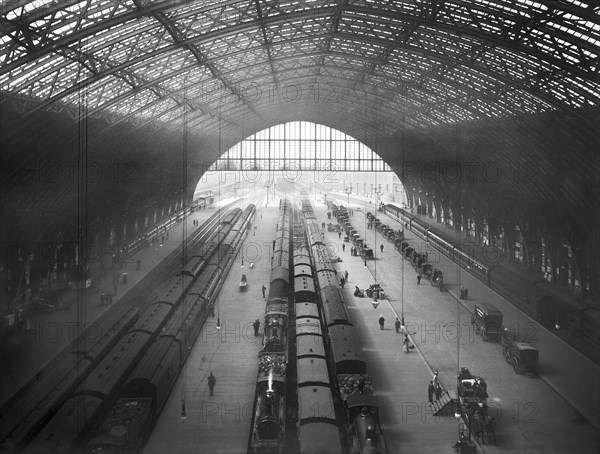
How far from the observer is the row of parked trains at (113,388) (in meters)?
13.2

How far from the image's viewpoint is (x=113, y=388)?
1584 cm

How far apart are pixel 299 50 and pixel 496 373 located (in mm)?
18974

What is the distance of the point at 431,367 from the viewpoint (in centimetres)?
2131

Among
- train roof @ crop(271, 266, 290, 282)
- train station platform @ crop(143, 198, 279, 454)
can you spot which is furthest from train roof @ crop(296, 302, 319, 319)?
train roof @ crop(271, 266, 290, 282)

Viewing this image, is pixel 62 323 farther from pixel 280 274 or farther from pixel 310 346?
pixel 310 346

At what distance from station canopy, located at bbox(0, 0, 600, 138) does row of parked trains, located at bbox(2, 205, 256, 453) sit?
29.3 feet

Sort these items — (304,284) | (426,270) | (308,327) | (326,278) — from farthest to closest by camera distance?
(426,270) < (326,278) < (304,284) < (308,327)

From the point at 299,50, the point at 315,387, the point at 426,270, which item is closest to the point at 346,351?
the point at 315,387

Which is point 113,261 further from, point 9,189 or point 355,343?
point 355,343

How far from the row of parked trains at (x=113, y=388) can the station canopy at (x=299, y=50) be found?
8.93 meters

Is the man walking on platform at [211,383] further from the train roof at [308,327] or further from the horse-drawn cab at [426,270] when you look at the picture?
the horse-drawn cab at [426,270]

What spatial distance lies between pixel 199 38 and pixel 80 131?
8.11 metres

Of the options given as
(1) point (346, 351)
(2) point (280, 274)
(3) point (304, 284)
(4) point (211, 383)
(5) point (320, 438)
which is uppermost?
(2) point (280, 274)

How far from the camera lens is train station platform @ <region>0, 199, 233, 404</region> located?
19.4 m
